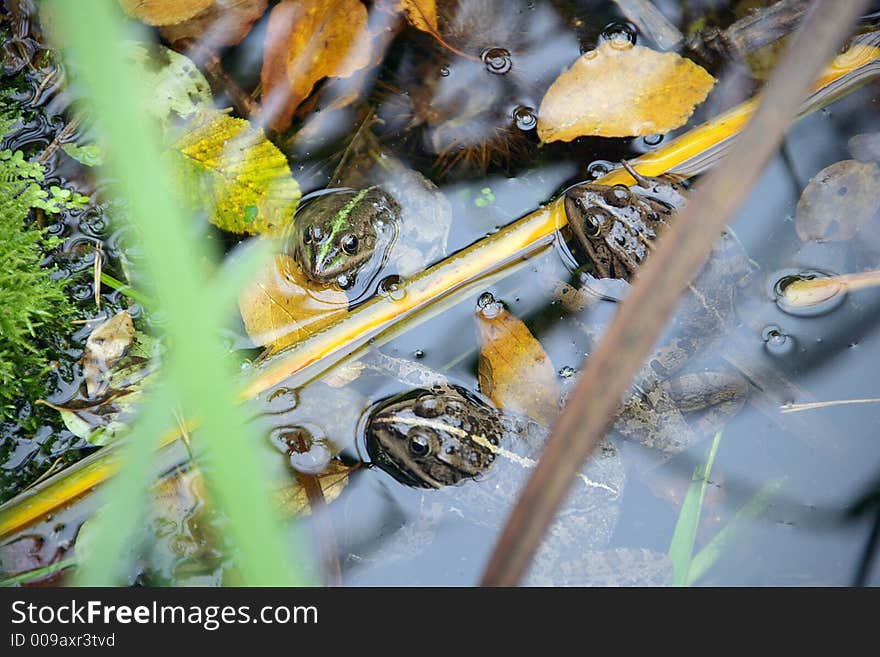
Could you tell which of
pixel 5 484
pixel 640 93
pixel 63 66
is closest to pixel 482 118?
pixel 640 93

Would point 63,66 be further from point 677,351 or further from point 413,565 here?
point 677,351

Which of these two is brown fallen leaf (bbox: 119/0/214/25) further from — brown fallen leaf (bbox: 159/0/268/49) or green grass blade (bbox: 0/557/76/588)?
green grass blade (bbox: 0/557/76/588)

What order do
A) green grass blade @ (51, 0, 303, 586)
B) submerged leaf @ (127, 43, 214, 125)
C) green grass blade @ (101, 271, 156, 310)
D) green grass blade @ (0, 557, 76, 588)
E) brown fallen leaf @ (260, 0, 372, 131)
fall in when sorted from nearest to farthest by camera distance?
green grass blade @ (51, 0, 303, 586)
green grass blade @ (0, 557, 76, 588)
green grass blade @ (101, 271, 156, 310)
submerged leaf @ (127, 43, 214, 125)
brown fallen leaf @ (260, 0, 372, 131)

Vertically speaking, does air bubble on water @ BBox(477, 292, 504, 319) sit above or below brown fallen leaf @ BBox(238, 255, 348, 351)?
above

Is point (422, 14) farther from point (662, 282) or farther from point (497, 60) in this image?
point (662, 282)

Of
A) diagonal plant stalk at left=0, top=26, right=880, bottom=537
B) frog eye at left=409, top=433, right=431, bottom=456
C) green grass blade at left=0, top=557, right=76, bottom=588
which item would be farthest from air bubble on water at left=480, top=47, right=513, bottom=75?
green grass blade at left=0, top=557, right=76, bottom=588

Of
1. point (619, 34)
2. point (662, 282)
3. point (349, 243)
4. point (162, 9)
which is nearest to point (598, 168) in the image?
point (619, 34)
